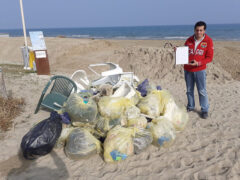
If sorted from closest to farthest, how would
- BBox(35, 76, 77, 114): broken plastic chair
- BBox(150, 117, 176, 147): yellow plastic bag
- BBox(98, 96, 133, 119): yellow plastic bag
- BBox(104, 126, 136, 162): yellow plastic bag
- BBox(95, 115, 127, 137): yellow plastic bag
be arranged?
BBox(104, 126, 136, 162): yellow plastic bag → BBox(150, 117, 176, 147): yellow plastic bag → BBox(95, 115, 127, 137): yellow plastic bag → BBox(98, 96, 133, 119): yellow plastic bag → BBox(35, 76, 77, 114): broken plastic chair

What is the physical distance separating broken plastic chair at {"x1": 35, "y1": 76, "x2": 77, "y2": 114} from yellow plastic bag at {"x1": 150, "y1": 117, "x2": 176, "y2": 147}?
173 cm

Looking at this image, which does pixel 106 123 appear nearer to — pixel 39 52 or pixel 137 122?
pixel 137 122

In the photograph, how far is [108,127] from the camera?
3.12 m

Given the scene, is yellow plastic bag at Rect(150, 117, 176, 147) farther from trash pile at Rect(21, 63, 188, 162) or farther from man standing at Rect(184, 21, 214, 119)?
man standing at Rect(184, 21, 214, 119)

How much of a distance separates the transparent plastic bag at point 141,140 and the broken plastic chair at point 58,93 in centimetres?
163

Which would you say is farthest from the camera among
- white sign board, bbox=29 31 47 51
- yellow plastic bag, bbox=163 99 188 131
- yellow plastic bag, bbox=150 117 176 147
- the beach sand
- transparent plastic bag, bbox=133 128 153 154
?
white sign board, bbox=29 31 47 51

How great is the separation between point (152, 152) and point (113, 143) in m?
0.62

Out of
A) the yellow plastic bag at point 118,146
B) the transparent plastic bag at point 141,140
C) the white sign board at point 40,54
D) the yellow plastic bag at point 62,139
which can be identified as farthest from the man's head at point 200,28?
the white sign board at point 40,54

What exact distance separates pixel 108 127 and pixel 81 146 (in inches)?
20.6

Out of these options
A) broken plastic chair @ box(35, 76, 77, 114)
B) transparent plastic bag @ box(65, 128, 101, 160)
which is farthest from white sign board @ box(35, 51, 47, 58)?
transparent plastic bag @ box(65, 128, 101, 160)

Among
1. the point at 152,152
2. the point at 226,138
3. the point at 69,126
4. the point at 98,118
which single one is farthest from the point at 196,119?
the point at 69,126

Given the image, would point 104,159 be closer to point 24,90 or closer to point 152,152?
point 152,152

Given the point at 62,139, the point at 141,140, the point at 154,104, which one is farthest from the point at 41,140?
the point at 154,104

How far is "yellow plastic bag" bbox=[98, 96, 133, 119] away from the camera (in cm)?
322
